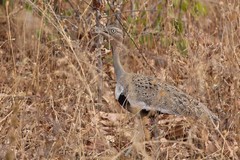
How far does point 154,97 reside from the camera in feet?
17.4

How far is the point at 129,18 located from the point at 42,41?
0.81 metres

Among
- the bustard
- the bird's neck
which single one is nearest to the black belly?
the bustard

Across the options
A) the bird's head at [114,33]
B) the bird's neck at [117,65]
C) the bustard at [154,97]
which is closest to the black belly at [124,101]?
the bustard at [154,97]

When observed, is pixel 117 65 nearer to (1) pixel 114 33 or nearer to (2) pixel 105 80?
(1) pixel 114 33

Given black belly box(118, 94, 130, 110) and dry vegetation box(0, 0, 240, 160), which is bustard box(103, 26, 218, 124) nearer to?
black belly box(118, 94, 130, 110)

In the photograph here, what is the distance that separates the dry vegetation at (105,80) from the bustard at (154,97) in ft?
0.33

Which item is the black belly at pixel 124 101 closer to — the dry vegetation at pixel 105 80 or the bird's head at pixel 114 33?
the dry vegetation at pixel 105 80

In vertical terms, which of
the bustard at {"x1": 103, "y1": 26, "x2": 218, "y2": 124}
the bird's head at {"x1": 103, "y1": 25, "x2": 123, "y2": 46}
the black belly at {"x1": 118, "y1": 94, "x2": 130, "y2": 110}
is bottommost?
the black belly at {"x1": 118, "y1": 94, "x2": 130, "y2": 110}

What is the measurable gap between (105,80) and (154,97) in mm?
1717

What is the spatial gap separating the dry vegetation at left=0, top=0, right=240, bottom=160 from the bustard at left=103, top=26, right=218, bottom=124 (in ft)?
0.33

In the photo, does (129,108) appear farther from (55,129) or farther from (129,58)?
(129,58)

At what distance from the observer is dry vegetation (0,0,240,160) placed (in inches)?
184

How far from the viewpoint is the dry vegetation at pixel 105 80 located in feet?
15.3

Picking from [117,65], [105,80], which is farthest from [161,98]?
[105,80]
